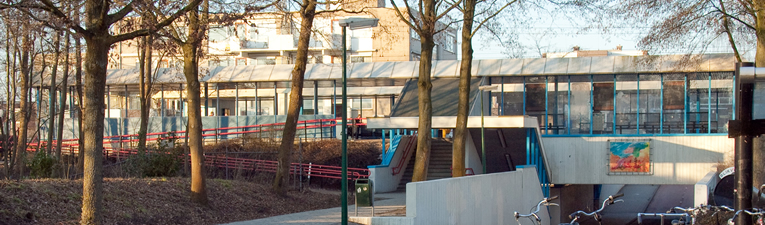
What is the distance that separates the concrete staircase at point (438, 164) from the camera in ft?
94.1

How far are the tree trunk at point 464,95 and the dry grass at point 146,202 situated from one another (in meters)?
3.83

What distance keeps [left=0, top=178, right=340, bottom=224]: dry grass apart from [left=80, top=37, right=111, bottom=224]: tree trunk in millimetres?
1489

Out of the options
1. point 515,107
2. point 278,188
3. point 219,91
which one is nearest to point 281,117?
point 219,91

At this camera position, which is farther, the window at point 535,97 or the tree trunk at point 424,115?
the window at point 535,97

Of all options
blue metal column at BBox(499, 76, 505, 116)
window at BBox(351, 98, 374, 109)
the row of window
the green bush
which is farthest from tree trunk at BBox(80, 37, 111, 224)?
window at BBox(351, 98, 374, 109)

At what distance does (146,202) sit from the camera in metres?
14.6

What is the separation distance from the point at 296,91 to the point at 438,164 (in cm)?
1200

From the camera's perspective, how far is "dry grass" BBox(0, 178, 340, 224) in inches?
476

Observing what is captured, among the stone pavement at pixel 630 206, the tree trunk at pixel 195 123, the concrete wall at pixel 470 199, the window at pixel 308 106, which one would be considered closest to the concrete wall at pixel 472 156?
the concrete wall at pixel 470 199

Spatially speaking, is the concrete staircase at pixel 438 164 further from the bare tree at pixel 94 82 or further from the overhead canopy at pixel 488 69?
the bare tree at pixel 94 82

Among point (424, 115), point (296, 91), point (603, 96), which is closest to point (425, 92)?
point (424, 115)

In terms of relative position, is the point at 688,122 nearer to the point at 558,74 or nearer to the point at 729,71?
the point at 729,71

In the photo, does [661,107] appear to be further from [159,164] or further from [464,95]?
[159,164]

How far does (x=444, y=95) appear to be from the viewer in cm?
3128
